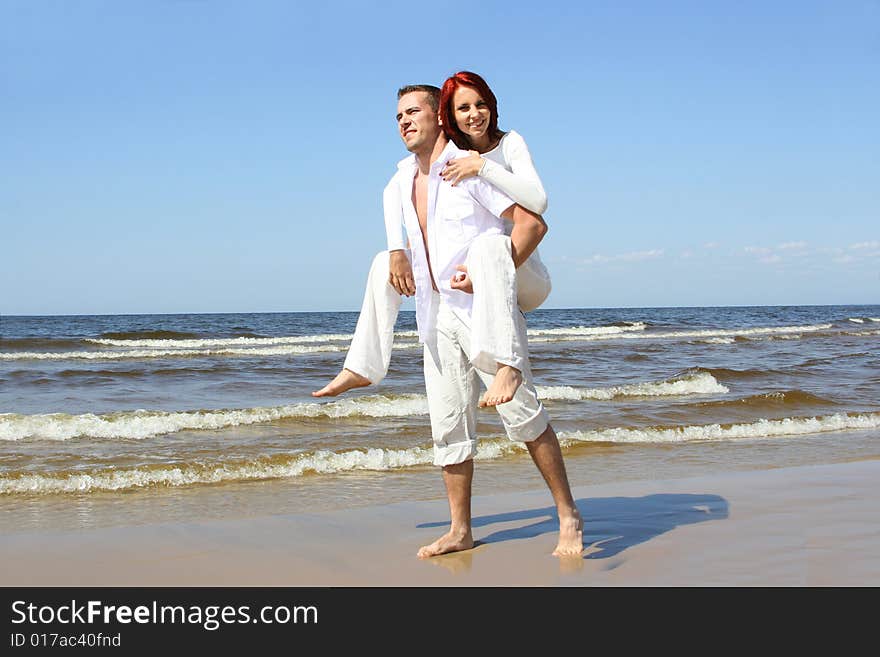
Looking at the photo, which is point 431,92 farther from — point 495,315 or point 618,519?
point 618,519

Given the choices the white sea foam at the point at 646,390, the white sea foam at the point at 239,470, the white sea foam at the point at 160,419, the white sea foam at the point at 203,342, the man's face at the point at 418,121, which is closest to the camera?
the man's face at the point at 418,121

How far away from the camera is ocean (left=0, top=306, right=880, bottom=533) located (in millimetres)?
5613

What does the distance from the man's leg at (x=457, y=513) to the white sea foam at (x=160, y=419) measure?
5.09m

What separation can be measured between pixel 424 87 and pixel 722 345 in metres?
22.6

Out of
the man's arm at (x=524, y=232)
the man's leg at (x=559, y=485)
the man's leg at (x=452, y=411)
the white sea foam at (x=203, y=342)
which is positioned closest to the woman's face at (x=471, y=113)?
the man's arm at (x=524, y=232)

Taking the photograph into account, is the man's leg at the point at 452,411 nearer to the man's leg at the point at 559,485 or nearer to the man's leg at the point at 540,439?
the man's leg at the point at 540,439

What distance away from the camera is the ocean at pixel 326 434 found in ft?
18.4

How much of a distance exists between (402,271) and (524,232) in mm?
617

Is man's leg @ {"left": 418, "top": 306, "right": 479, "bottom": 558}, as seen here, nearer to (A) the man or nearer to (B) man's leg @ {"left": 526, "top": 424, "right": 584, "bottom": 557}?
(A) the man

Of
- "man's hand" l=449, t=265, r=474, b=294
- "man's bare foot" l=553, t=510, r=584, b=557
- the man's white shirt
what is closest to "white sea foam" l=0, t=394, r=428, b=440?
the man's white shirt

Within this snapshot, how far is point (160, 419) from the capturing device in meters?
8.89

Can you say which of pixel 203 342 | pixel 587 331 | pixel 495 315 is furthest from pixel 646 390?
pixel 587 331

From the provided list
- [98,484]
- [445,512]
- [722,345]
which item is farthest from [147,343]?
[445,512]
